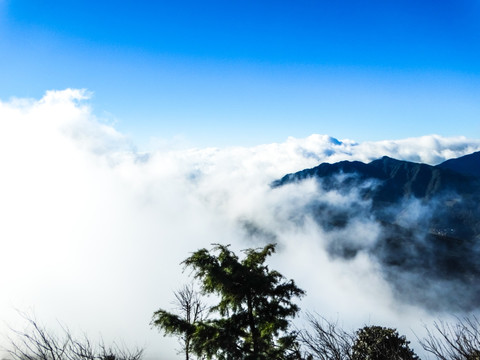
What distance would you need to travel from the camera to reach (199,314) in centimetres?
1795

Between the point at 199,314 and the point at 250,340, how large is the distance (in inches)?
237

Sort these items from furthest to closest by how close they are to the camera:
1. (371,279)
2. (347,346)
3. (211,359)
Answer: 1. (371,279)
2. (211,359)
3. (347,346)

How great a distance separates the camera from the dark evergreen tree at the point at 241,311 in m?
12.4

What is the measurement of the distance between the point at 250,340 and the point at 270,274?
3.01 meters

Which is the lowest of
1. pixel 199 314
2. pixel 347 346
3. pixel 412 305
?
pixel 347 346

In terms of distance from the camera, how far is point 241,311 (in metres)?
13.5

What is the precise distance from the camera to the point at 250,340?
508 inches

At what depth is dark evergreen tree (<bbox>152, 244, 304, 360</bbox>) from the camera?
12375mm

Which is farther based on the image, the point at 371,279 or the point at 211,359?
the point at 371,279

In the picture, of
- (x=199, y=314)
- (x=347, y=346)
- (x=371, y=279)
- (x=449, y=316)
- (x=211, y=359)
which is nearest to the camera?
(x=347, y=346)

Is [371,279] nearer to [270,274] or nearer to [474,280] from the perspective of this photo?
[474,280]

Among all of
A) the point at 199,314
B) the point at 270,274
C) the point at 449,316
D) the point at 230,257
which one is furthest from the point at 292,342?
the point at 449,316

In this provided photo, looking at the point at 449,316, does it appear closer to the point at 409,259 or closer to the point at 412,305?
the point at 412,305

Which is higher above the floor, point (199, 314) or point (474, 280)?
point (474, 280)
